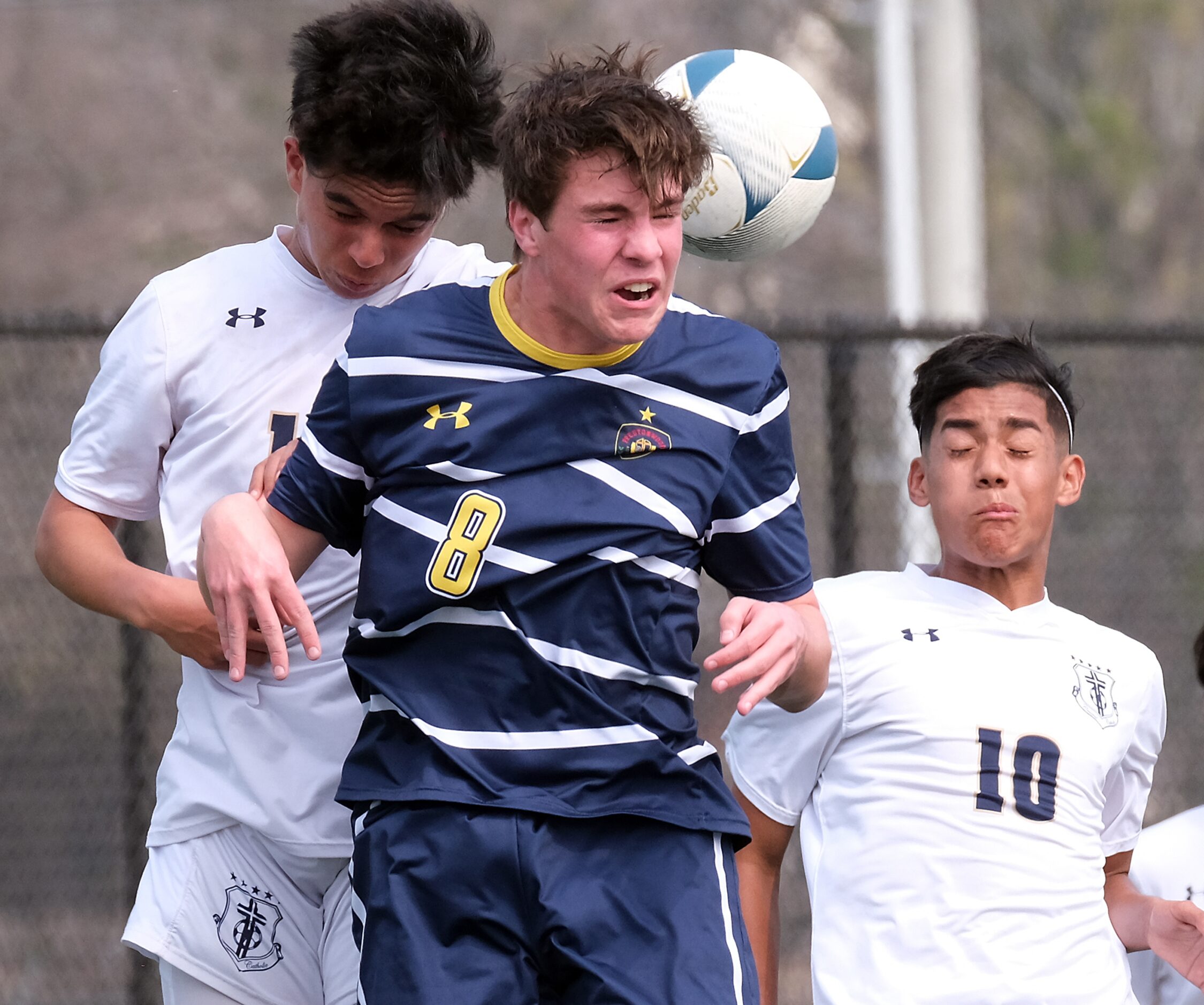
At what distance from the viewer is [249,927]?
258cm

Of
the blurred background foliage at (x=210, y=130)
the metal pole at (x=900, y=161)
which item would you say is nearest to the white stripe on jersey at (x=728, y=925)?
the metal pole at (x=900, y=161)

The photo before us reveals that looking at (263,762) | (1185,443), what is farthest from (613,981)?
(1185,443)

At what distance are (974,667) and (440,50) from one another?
155cm

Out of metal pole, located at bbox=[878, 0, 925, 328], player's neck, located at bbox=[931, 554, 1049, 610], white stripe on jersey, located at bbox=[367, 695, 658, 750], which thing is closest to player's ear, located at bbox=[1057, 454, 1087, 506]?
player's neck, located at bbox=[931, 554, 1049, 610]

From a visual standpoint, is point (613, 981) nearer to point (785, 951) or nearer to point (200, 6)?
point (785, 951)

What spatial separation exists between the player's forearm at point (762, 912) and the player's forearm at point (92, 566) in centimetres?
124

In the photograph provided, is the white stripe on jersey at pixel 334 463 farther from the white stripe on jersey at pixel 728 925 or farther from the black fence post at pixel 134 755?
the black fence post at pixel 134 755

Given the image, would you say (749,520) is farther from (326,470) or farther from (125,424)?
(125,424)

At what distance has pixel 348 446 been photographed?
7.59ft

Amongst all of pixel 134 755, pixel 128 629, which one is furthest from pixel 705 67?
pixel 134 755

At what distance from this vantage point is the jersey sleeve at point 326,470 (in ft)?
7.59

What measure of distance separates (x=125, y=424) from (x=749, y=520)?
1.11 metres

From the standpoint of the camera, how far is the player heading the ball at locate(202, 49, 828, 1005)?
7.06 ft

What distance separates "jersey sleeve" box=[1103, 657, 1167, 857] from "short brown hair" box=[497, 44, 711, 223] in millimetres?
1543
